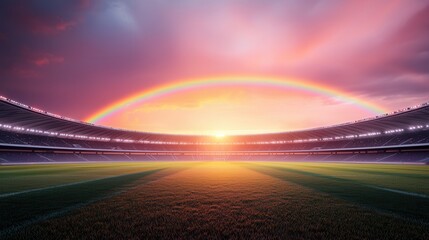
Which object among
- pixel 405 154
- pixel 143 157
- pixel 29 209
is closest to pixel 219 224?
pixel 29 209

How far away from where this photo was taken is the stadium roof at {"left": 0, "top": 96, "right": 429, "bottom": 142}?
38.3 metres

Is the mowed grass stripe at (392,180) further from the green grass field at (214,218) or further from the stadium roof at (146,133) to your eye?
the stadium roof at (146,133)


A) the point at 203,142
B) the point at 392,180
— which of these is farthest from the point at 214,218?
the point at 203,142

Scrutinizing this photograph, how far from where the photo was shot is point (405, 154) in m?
49.2

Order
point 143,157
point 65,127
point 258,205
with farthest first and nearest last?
point 143,157, point 65,127, point 258,205

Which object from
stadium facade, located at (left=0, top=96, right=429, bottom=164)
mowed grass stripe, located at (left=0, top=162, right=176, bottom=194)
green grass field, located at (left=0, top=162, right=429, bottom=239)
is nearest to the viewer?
green grass field, located at (left=0, top=162, right=429, bottom=239)

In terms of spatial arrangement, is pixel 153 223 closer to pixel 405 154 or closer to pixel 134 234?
pixel 134 234

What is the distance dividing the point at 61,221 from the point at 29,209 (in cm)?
225

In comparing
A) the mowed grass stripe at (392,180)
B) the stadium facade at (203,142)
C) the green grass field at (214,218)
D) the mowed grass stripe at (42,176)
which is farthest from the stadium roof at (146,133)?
the green grass field at (214,218)

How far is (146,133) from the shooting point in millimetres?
79875

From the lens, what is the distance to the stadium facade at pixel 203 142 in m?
44.7

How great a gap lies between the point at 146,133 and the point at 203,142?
110ft

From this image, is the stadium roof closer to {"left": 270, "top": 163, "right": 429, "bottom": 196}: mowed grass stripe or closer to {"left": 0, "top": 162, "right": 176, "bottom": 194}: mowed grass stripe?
{"left": 0, "top": 162, "right": 176, "bottom": 194}: mowed grass stripe

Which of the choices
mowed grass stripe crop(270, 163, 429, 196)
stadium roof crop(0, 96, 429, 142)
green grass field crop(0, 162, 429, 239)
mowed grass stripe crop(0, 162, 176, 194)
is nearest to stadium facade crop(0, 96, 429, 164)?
stadium roof crop(0, 96, 429, 142)
